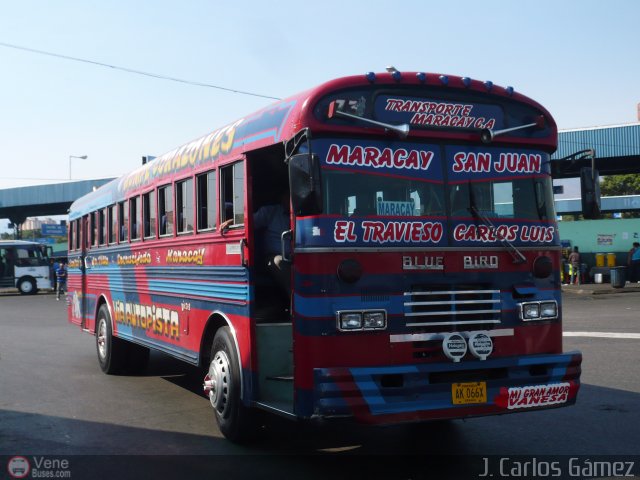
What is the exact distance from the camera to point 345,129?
565cm

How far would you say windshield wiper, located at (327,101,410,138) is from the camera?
5621 mm

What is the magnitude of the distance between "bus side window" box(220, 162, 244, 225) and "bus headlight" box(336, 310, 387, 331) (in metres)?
1.49

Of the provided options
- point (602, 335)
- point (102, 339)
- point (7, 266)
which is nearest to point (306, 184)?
point (102, 339)

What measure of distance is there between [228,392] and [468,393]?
214 cm

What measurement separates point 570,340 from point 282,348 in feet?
26.6

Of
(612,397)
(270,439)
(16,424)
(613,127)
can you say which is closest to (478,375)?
(270,439)

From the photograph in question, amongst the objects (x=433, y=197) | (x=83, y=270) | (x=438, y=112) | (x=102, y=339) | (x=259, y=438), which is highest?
(x=438, y=112)

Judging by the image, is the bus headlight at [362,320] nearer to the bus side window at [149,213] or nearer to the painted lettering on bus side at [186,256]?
the painted lettering on bus side at [186,256]

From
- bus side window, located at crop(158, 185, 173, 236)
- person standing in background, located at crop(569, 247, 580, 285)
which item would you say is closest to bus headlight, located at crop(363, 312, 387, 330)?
bus side window, located at crop(158, 185, 173, 236)

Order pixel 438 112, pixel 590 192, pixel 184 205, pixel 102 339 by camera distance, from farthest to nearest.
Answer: pixel 102 339 → pixel 184 205 → pixel 590 192 → pixel 438 112

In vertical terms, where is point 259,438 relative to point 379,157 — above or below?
below

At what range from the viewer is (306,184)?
17.1 feet

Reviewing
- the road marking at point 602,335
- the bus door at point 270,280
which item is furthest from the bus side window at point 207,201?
the road marking at point 602,335

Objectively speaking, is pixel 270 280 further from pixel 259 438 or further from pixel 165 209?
pixel 165 209
